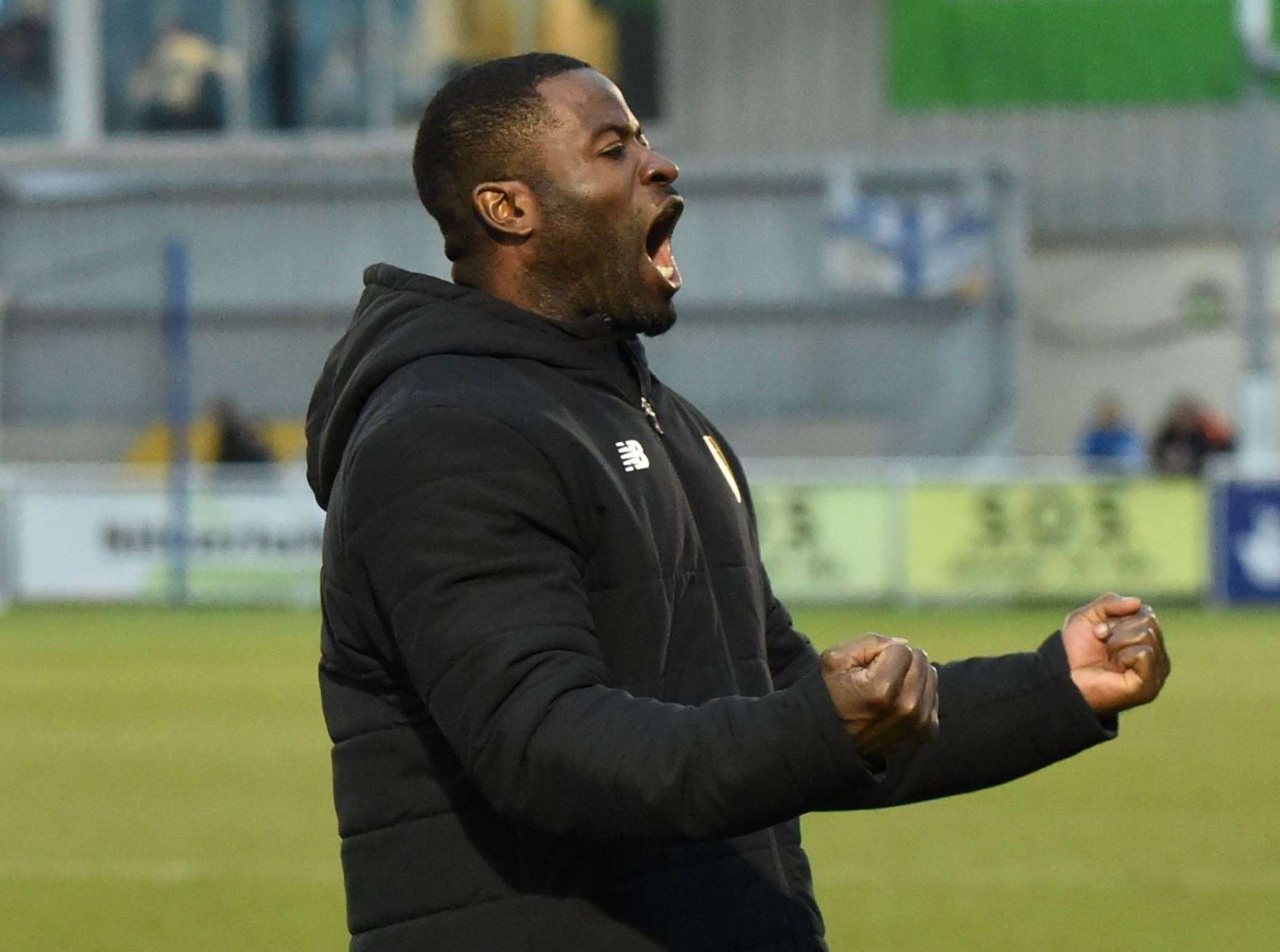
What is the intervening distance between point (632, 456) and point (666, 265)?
29 cm

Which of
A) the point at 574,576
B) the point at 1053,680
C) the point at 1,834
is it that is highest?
the point at 574,576

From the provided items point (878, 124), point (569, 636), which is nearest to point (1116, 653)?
point (569, 636)

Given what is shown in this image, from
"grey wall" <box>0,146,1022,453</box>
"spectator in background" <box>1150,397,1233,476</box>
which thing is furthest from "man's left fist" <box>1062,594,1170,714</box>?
"grey wall" <box>0,146,1022,453</box>

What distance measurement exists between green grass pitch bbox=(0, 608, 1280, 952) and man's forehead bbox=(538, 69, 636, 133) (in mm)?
4828

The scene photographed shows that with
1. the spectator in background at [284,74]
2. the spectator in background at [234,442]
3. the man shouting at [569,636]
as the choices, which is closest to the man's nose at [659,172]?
the man shouting at [569,636]

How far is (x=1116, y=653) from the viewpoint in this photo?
111 inches

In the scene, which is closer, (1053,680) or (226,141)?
(1053,680)

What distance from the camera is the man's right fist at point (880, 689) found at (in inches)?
94.7

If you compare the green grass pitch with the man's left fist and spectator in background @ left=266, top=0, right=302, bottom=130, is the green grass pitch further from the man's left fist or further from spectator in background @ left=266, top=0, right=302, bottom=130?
spectator in background @ left=266, top=0, right=302, bottom=130

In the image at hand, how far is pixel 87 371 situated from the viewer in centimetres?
2934

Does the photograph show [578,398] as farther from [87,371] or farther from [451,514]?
[87,371]

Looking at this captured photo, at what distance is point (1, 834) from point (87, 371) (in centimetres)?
2009

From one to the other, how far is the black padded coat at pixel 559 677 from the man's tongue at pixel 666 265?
0.31ft

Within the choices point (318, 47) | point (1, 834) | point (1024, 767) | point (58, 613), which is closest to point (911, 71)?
point (318, 47)
